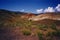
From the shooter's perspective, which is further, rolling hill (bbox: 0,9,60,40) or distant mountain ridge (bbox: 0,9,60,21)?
distant mountain ridge (bbox: 0,9,60,21)

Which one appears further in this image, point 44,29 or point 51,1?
point 51,1

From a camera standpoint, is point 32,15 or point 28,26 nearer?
point 28,26

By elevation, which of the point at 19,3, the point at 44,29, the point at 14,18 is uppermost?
the point at 19,3

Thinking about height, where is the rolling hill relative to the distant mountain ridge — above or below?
below

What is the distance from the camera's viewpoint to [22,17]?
14.0ft

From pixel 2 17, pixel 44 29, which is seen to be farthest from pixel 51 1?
pixel 2 17

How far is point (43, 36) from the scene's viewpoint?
4.06 metres

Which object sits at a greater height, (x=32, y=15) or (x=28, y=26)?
(x=32, y=15)

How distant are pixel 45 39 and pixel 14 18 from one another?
3.73 ft

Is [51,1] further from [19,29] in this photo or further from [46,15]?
[19,29]

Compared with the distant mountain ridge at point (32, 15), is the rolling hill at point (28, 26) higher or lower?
lower

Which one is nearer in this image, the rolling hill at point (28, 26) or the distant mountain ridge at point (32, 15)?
the rolling hill at point (28, 26)

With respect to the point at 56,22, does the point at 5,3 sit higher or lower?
higher

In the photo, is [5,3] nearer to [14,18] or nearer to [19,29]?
[14,18]
